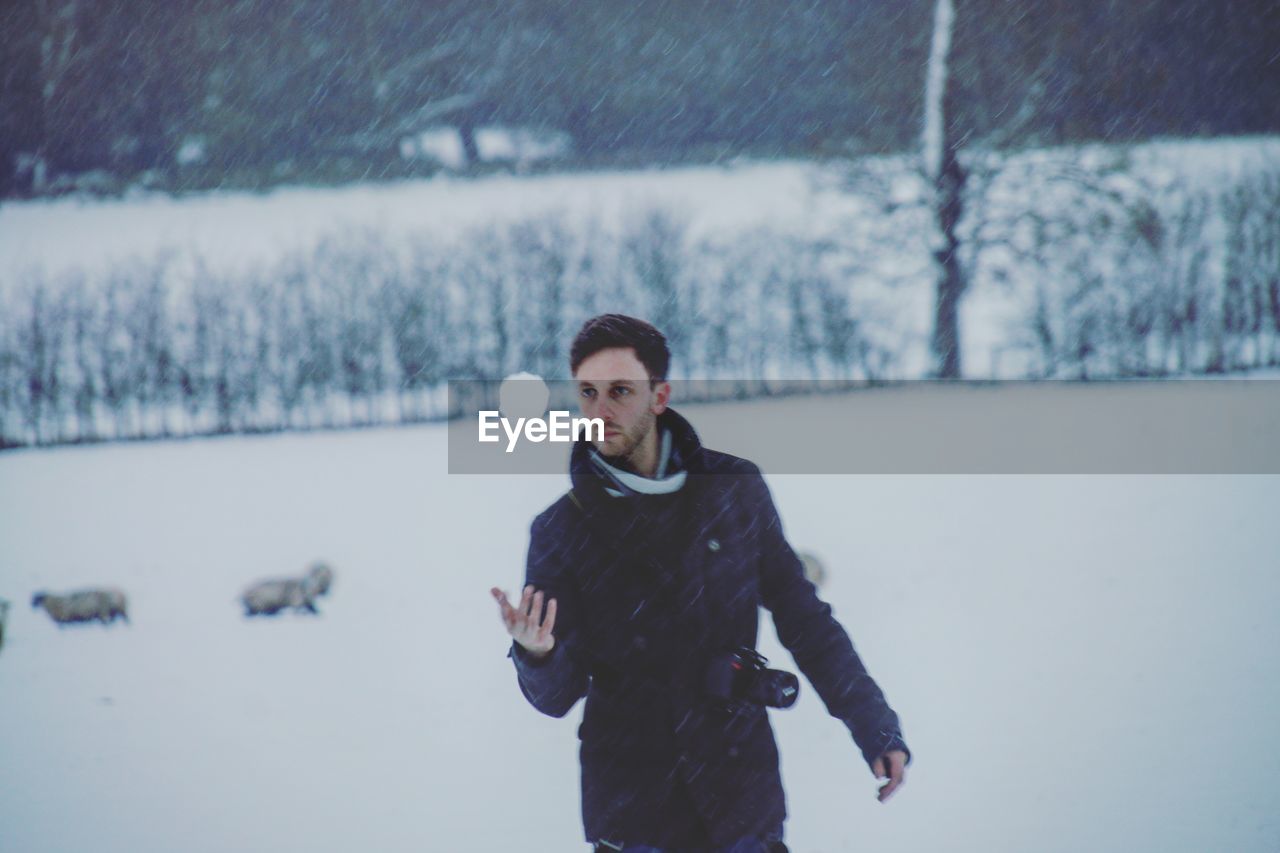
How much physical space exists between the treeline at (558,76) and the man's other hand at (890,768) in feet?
48.5

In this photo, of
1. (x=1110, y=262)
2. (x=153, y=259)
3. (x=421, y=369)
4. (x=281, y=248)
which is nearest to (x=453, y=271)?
(x=421, y=369)

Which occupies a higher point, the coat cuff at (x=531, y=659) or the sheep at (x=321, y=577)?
the coat cuff at (x=531, y=659)

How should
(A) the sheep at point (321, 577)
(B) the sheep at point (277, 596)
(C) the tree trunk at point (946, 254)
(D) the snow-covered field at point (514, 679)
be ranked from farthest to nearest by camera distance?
(C) the tree trunk at point (946, 254)
(A) the sheep at point (321, 577)
(B) the sheep at point (277, 596)
(D) the snow-covered field at point (514, 679)

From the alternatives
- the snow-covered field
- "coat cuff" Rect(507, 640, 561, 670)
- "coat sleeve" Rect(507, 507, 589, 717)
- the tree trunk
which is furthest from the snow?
"coat cuff" Rect(507, 640, 561, 670)

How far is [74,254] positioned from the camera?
1481 cm

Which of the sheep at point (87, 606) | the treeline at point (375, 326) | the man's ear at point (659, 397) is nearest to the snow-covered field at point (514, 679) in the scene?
the sheep at point (87, 606)

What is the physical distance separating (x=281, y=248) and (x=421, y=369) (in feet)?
9.60

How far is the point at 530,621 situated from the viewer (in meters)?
1.98

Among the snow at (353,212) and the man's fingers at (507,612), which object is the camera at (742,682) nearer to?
the man's fingers at (507,612)

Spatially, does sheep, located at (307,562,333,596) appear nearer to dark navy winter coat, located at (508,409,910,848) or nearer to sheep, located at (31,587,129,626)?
sheep, located at (31,587,129,626)

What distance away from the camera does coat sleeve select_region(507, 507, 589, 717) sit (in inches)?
80.9

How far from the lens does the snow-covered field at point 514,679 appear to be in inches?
167

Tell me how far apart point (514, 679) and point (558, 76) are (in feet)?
62.4

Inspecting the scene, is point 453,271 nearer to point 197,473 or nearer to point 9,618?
point 197,473
